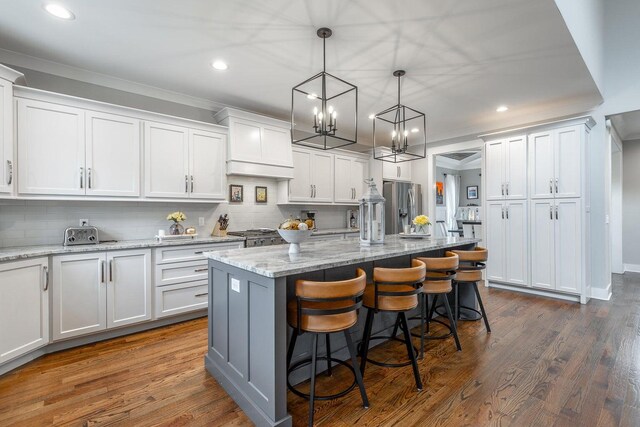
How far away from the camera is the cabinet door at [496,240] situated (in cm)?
476

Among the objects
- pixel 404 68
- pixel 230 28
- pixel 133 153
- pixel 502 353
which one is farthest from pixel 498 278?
pixel 133 153

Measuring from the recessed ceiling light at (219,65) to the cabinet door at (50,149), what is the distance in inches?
54.9

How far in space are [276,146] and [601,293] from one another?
502cm

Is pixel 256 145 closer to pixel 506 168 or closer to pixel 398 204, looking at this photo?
pixel 398 204

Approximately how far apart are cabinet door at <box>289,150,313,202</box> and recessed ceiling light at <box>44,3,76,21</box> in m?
3.00

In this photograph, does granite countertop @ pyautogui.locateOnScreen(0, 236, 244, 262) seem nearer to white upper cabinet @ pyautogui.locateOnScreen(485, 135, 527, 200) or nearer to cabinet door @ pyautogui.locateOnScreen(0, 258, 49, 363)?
cabinet door @ pyautogui.locateOnScreen(0, 258, 49, 363)

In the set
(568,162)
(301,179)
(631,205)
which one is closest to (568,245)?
(568,162)

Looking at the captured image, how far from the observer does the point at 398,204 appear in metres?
5.83

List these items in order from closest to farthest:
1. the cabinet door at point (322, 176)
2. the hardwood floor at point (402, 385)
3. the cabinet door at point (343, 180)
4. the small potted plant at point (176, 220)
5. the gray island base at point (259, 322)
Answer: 1. the gray island base at point (259, 322)
2. the hardwood floor at point (402, 385)
3. the small potted plant at point (176, 220)
4. the cabinet door at point (322, 176)
5. the cabinet door at point (343, 180)

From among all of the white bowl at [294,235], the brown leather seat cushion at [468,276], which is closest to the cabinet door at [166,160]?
the white bowl at [294,235]

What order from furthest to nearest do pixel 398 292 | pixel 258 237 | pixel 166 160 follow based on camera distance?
pixel 258 237, pixel 166 160, pixel 398 292

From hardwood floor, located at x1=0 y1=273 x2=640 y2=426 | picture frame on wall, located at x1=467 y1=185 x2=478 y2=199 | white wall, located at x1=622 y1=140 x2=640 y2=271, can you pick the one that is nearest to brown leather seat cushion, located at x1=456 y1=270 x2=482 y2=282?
hardwood floor, located at x1=0 y1=273 x2=640 y2=426

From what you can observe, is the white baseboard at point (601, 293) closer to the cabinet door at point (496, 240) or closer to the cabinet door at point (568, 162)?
the cabinet door at point (496, 240)

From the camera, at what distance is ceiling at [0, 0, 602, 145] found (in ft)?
7.62
